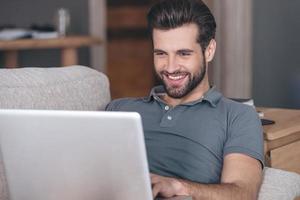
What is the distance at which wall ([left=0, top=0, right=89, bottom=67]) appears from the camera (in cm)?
545

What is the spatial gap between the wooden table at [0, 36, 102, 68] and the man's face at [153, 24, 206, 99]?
267 cm

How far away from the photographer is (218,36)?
168 inches

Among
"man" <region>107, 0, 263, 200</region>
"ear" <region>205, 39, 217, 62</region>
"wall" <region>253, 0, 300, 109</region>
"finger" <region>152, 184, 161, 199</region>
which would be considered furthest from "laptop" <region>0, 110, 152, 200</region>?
"wall" <region>253, 0, 300, 109</region>


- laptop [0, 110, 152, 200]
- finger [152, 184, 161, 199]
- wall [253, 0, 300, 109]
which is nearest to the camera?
laptop [0, 110, 152, 200]

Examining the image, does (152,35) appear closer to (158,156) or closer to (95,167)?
(158,156)

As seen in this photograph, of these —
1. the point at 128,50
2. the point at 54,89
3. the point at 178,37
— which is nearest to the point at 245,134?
the point at 178,37

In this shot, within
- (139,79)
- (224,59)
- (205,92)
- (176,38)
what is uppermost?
(176,38)

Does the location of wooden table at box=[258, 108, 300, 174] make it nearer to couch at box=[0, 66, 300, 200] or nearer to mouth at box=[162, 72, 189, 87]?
couch at box=[0, 66, 300, 200]

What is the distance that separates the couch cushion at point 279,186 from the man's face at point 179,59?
344 millimetres

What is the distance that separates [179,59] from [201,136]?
0.23 meters

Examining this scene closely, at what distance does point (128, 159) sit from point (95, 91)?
0.86 metres

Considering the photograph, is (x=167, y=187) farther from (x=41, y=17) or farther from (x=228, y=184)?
(x=41, y=17)

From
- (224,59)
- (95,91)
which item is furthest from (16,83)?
(224,59)

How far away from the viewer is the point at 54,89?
2.00 m
